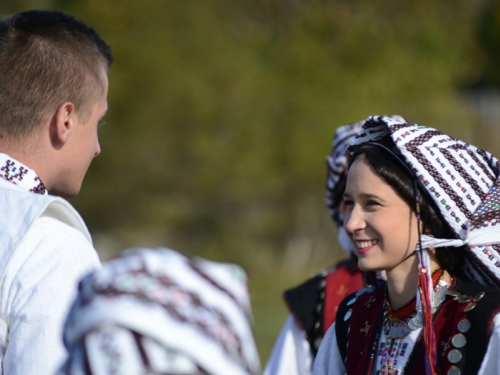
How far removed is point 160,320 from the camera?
4.08ft

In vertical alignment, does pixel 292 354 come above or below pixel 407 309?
below

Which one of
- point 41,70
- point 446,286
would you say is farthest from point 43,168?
point 446,286

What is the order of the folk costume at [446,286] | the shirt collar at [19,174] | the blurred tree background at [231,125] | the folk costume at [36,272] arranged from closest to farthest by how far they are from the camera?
the folk costume at [36,272] < the shirt collar at [19,174] < the folk costume at [446,286] < the blurred tree background at [231,125]

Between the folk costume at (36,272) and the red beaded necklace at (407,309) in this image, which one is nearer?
the folk costume at (36,272)

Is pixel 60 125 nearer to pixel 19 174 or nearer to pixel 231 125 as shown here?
pixel 19 174

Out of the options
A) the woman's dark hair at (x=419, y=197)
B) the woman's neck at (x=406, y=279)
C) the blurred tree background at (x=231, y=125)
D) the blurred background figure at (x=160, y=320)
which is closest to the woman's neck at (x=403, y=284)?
the woman's neck at (x=406, y=279)

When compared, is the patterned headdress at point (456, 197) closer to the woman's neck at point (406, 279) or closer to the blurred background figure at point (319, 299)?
the woman's neck at point (406, 279)

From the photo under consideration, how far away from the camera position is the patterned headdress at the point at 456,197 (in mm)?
2412

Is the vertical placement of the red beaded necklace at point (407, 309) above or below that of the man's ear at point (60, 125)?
below

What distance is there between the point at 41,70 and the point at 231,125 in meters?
13.4

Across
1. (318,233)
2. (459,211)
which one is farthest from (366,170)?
(318,233)

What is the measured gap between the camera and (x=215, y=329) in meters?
1.28

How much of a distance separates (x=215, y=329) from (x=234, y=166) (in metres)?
14.3

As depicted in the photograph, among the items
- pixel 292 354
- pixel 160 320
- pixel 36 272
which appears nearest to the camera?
pixel 160 320
